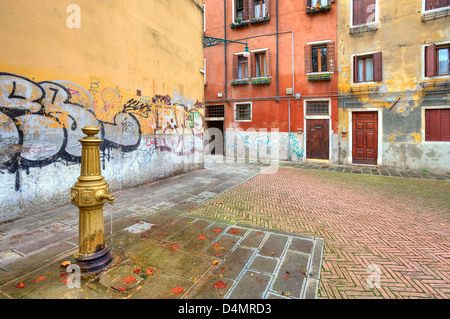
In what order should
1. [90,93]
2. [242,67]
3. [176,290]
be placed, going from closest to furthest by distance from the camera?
[176,290], [90,93], [242,67]

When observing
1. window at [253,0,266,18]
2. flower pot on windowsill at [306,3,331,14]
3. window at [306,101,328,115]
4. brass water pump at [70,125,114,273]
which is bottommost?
brass water pump at [70,125,114,273]

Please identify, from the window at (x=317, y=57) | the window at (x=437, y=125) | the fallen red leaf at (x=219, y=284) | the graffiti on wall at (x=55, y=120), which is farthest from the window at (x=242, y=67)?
the fallen red leaf at (x=219, y=284)

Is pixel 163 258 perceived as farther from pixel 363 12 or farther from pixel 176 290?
pixel 363 12

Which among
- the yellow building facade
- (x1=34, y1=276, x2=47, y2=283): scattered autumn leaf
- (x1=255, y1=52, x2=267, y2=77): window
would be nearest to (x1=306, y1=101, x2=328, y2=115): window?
the yellow building facade

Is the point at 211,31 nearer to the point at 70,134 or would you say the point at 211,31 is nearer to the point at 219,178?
the point at 219,178

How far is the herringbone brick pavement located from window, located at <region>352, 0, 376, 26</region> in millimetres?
7851

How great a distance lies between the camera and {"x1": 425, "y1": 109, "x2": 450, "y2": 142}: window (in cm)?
1038

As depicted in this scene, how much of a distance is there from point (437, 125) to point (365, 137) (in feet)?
8.81

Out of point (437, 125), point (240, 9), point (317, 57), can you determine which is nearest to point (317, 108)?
point (317, 57)

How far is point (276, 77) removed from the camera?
13.9 m

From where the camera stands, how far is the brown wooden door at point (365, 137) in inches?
466

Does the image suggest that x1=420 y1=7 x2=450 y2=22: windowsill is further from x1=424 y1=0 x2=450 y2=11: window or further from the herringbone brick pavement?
the herringbone brick pavement
